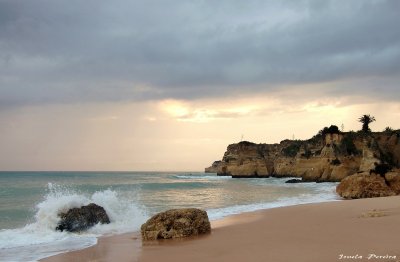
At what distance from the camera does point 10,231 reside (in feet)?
42.9

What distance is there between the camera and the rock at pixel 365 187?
22.8 metres

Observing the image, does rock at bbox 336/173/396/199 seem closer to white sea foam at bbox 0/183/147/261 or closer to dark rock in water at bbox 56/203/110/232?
white sea foam at bbox 0/183/147/261

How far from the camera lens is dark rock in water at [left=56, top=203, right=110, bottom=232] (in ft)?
43.3

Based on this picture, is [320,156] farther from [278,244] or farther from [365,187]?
[278,244]

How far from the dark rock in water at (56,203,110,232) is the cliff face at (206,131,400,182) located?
74.5 ft

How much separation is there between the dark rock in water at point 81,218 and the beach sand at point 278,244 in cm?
212

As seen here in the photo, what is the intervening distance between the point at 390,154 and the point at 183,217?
40.2m

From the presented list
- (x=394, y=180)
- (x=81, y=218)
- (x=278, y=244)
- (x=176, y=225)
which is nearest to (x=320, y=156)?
(x=394, y=180)

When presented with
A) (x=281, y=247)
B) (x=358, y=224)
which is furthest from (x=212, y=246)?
(x=358, y=224)

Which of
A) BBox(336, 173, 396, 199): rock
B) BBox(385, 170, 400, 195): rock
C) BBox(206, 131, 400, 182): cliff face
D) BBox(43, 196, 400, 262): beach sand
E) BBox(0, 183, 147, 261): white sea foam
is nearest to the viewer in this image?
BBox(43, 196, 400, 262): beach sand

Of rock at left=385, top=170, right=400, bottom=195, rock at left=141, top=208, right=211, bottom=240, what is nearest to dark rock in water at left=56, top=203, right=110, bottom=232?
rock at left=141, top=208, right=211, bottom=240

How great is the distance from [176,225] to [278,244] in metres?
3.48

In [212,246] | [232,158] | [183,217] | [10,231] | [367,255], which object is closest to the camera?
[367,255]

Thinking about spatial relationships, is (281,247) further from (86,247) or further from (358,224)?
(86,247)
